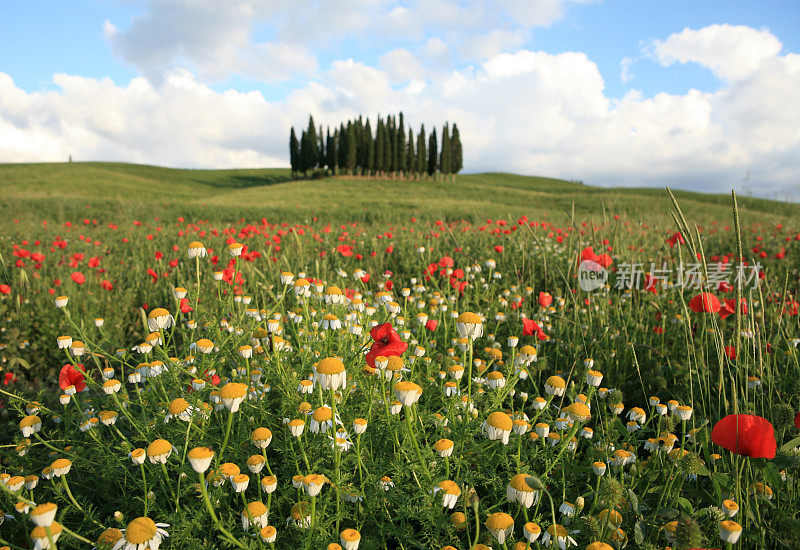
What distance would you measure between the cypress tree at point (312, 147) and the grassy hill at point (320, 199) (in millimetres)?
9376

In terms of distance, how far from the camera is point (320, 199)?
83.7 feet

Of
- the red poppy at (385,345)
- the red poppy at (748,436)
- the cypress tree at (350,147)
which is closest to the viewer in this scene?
the red poppy at (748,436)

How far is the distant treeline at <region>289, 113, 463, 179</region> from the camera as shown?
49.8 m

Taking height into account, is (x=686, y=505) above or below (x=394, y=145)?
below

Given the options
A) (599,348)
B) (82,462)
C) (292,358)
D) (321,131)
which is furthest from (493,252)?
(321,131)

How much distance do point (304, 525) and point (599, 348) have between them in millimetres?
2552

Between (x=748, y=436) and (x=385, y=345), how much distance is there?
4.02ft

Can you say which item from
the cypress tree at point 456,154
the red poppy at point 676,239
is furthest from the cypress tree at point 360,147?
the red poppy at point 676,239

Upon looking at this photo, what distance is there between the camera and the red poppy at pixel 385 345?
5.27 ft

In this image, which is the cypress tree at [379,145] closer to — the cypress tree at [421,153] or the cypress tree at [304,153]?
the cypress tree at [421,153]

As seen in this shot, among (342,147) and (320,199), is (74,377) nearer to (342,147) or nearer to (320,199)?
(320,199)

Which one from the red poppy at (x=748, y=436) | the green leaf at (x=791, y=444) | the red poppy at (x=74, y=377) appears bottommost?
the red poppy at (x=74, y=377)

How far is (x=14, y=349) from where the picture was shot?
368 centimetres

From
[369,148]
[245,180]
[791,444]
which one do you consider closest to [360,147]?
[369,148]
